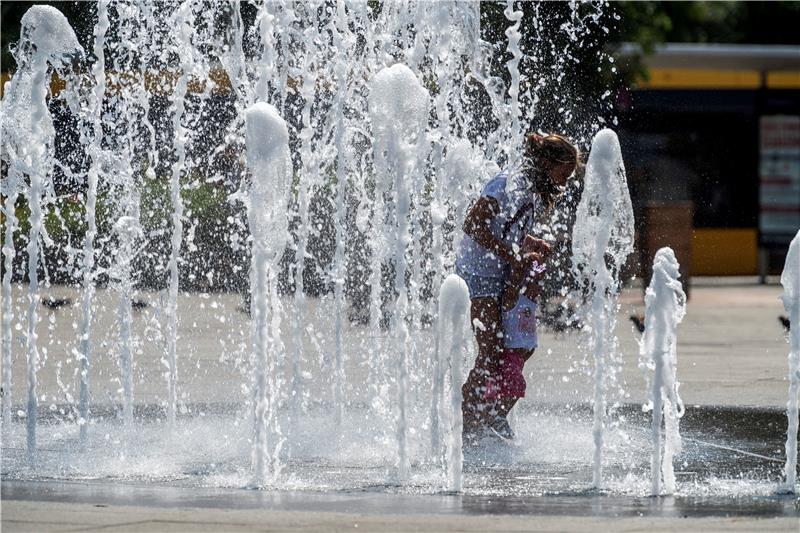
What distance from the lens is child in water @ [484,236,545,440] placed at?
7613 mm

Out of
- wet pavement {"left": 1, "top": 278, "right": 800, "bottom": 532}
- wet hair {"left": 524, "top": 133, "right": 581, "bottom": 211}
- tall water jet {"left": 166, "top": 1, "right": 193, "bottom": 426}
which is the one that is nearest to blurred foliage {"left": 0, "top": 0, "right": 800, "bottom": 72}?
tall water jet {"left": 166, "top": 1, "right": 193, "bottom": 426}

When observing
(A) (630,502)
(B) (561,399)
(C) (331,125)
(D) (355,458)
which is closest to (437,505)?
(A) (630,502)

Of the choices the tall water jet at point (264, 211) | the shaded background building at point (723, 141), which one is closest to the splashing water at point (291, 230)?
the tall water jet at point (264, 211)

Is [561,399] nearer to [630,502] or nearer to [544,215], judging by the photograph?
[544,215]

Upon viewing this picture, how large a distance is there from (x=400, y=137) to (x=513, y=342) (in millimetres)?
1301

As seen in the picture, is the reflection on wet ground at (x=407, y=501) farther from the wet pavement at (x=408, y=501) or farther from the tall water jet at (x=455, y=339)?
the tall water jet at (x=455, y=339)

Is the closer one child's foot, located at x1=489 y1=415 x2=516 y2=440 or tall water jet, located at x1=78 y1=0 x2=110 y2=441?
child's foot, located at x1=489 y1=415 x2=516 y2=440

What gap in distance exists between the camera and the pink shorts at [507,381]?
762cm

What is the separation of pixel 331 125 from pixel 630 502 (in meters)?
5.33

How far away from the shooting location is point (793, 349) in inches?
263

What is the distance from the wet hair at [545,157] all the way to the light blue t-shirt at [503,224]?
78 mm

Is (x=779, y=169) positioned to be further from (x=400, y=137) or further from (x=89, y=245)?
(x=400, y=137)

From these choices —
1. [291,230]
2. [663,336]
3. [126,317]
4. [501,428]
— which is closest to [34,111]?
[126,317]

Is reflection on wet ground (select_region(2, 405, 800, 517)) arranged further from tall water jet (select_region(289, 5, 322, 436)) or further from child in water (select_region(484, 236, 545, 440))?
tall water jet (select_region(289, 5, 322, 436))
